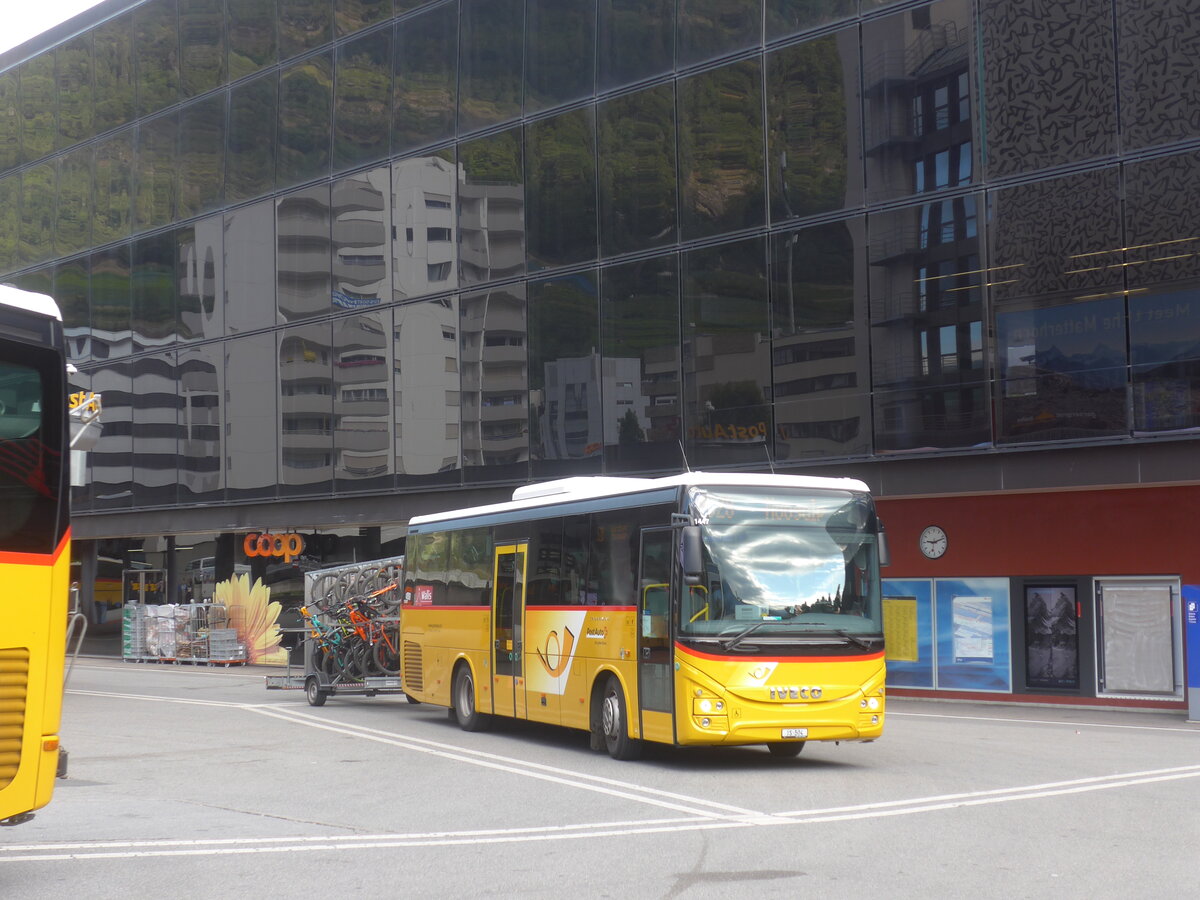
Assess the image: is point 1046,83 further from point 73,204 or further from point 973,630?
point 73,204

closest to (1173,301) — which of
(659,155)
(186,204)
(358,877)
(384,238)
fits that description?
(659,155)

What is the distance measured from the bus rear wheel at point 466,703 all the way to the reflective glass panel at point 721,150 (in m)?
12.3

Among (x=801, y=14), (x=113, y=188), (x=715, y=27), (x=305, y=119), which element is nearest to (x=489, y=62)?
(x=715, y=27)

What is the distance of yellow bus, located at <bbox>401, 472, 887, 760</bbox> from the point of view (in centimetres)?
1445

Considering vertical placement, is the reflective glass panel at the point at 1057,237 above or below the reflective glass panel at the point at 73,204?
below

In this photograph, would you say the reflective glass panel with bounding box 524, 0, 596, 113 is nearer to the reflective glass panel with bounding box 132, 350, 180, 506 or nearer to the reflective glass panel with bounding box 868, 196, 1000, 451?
the reflective glass panel with bounding box 868, 196, 1000, 451

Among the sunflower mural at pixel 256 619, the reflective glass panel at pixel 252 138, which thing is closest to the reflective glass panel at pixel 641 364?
the reflective glass panel at pixel 252 138

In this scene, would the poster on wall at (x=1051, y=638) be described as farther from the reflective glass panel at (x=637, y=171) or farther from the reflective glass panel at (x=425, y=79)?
the reflective glass panel at (x=425, y=79)

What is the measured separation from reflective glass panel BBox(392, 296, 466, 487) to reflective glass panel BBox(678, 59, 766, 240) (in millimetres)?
8011

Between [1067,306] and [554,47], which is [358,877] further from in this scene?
[554,47]

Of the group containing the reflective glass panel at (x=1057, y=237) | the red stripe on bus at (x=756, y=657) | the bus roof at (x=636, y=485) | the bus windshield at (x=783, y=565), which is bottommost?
the red stripe on bus at (x=756, y=657)

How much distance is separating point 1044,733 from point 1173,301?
297 inches

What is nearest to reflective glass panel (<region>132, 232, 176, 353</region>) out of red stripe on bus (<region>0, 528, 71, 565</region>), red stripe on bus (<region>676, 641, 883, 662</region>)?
red stripe on bus (<region>676, 641, 883, 662</region>)

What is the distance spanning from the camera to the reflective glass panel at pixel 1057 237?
23.9 m
